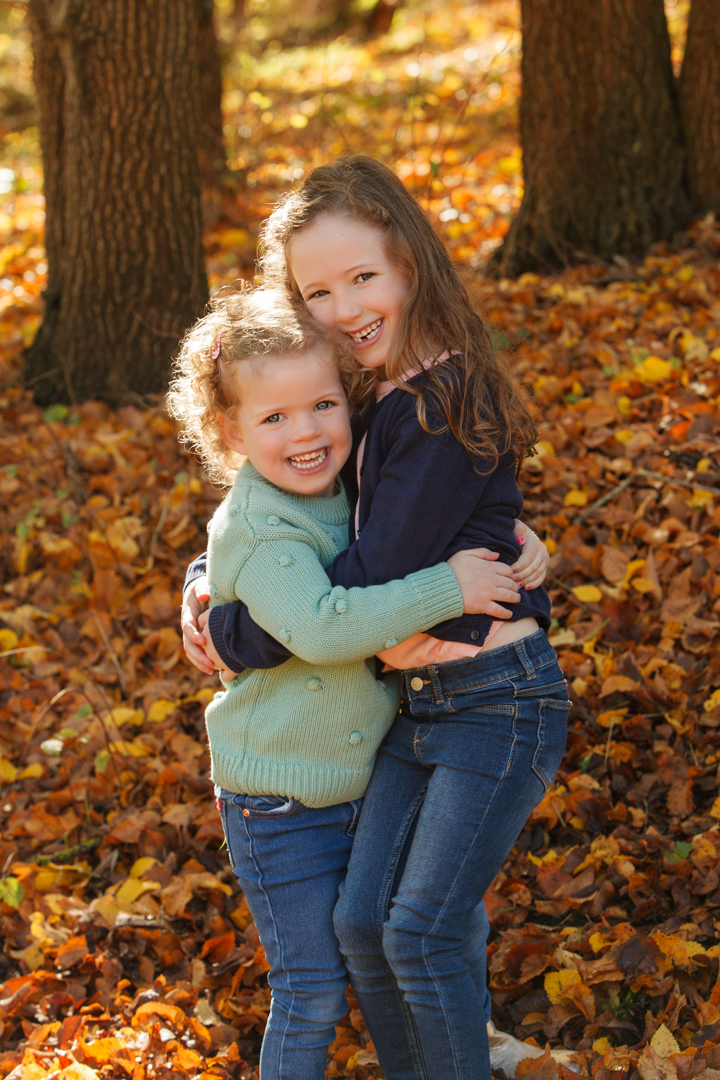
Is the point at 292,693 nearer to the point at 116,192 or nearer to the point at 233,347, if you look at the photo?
the point at 233,347

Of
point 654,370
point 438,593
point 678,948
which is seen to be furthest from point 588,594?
point 438,593

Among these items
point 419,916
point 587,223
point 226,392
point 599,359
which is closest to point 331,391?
point 226,392

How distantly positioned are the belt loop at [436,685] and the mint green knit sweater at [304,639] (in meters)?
0.14

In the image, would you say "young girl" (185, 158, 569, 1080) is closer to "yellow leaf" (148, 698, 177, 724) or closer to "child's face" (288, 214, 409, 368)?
"child's face" (288, 214, 409, 368)

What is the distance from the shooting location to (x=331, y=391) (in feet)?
6.57

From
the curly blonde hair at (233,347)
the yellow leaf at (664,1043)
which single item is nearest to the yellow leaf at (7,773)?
the curly blonde hair at (233,347)

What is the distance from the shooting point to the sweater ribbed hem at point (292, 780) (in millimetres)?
1982

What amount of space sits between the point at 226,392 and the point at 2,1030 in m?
1.80

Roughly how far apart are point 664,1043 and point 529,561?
114cm

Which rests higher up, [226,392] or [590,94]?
[590,94]

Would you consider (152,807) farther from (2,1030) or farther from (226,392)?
(226,392)

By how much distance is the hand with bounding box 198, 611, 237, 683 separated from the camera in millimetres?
2037

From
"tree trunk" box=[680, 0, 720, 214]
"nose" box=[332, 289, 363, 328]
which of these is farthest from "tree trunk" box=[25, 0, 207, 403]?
"nose" box=[332, 289, 363, 328]

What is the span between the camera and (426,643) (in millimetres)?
1979
